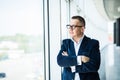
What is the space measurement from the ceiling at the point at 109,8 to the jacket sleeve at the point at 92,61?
0.54 meters

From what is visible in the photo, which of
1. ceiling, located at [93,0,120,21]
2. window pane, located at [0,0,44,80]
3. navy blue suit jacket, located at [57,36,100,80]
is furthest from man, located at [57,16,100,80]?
window pane, located at [0,0,44,80]

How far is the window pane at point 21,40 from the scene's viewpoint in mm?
2902

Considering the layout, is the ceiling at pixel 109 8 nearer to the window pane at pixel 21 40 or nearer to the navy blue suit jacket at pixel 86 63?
the navy blue suit jacket at pixel 86 63

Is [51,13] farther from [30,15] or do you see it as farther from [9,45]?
[9,45]

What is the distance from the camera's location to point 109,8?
9.31 feet

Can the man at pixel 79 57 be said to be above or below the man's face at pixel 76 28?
below

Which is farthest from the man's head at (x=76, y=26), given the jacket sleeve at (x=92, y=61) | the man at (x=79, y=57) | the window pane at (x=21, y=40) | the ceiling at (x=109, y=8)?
the window pane at (x=21, y=40)

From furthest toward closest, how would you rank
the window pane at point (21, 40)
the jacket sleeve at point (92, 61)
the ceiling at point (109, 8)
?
the window pane at point (21, 40) < the ceiling at point (109, 8) < the jacket sleeve at point (92, 61)

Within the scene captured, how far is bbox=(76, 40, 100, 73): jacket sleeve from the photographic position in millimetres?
2320

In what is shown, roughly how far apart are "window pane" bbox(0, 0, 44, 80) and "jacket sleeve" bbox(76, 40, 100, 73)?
83 cm

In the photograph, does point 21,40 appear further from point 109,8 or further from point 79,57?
point 109,8

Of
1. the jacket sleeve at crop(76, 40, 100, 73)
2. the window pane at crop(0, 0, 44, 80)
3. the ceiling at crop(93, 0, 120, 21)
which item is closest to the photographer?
the jacket sleeve at crop(76, 40, 100, 73)

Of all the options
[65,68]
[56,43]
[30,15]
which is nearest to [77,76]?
[65,68]

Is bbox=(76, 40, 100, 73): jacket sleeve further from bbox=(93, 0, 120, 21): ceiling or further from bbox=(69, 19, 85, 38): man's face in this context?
bbox=(93, 0, 120, 21): ceiling
